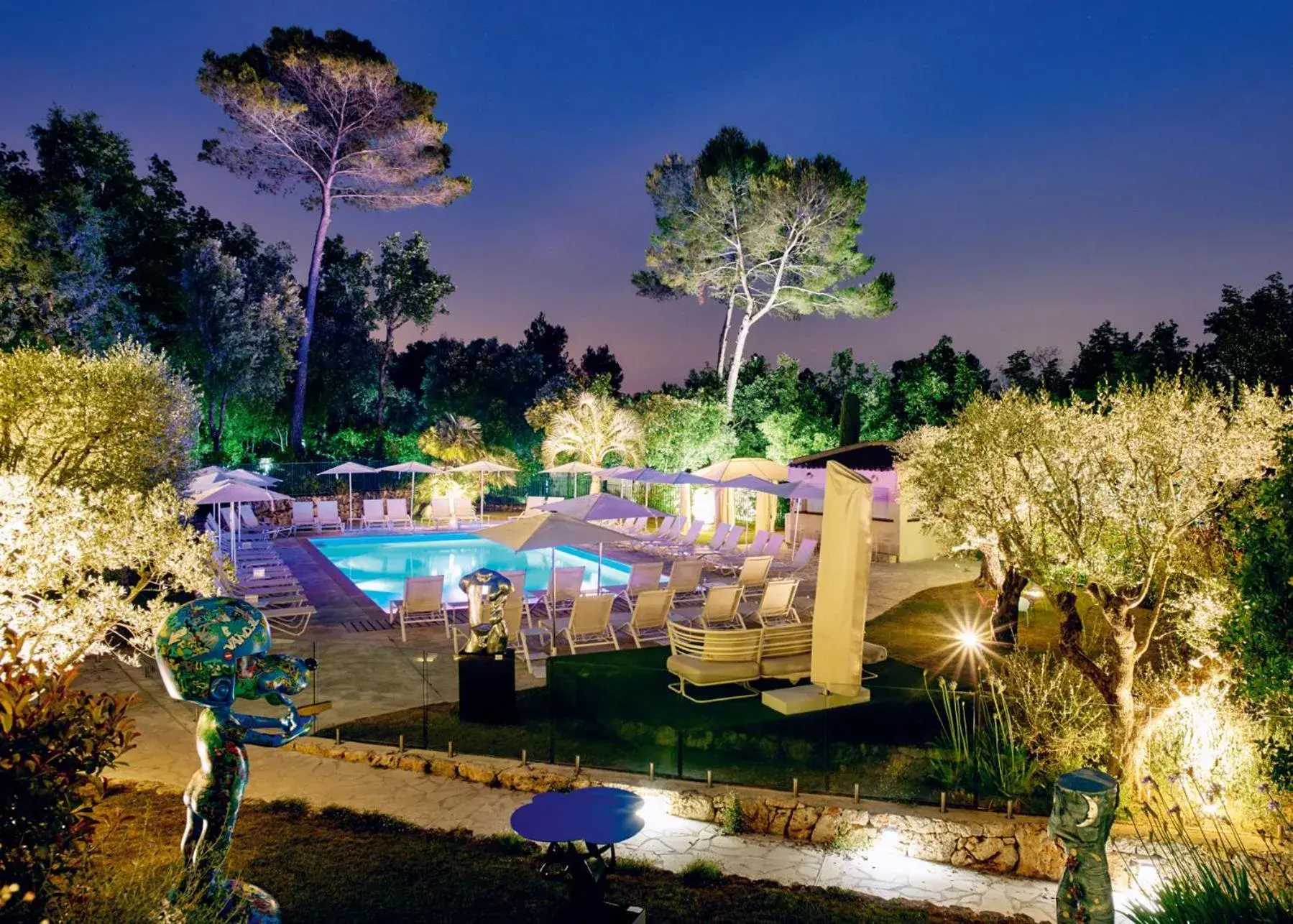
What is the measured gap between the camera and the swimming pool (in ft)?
51.7

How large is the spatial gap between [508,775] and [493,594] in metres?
1.88

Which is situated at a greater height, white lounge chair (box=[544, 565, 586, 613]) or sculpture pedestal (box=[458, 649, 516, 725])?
white lounge chair (box=[544, 565, 586, 613])

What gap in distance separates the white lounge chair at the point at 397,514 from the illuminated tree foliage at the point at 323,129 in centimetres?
831

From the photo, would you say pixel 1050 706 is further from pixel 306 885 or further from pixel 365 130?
pixel 365 130

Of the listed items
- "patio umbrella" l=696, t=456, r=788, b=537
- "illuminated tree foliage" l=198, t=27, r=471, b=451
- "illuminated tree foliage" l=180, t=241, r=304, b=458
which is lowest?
"patio umbrella" l=696, t=456, r=788, b=537

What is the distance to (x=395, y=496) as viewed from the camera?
27.6 metres

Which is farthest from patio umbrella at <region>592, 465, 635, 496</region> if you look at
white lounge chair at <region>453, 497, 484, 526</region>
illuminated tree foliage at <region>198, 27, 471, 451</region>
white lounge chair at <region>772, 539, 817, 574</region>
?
illuminated tree foliage at <region>198, 27, 471, 451</region>

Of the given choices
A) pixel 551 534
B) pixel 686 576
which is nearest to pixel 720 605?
pixel 686 576

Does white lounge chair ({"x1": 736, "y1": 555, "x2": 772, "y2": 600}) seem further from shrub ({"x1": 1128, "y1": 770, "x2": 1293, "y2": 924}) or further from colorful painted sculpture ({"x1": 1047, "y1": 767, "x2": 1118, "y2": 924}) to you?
colorful painted sculpture ({"x1": 1047, "y1": 767, "x2": 1118, "y2": 924})

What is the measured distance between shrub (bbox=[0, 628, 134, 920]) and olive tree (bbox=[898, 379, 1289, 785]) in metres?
6.35

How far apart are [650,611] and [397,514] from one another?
1570 centimetres

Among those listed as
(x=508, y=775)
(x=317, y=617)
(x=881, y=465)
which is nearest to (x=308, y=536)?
(x=317, y=617)

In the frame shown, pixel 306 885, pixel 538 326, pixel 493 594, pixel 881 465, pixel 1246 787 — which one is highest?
pixel 538 326

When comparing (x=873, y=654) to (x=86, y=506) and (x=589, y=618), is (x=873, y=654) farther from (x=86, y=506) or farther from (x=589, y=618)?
(x=86, y=506)
